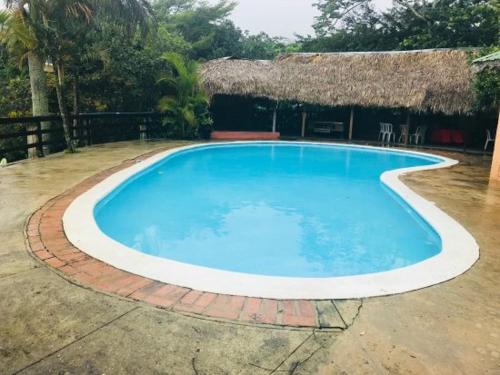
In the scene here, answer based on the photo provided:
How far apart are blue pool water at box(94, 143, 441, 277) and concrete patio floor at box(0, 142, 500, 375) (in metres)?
1.62

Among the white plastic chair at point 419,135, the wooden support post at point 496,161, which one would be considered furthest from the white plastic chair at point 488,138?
the wooden support post at point 496,161

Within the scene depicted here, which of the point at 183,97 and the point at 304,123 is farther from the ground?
the point at 183,97

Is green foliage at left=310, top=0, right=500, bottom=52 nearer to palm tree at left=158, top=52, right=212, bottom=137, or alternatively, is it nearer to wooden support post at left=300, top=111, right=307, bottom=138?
wooden support post at left=300, top=111, right=307, bottom=138

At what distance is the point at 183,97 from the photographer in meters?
13.5

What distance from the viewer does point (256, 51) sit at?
2630 centimetres

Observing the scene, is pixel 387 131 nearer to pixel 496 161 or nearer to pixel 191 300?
pixel 496 161

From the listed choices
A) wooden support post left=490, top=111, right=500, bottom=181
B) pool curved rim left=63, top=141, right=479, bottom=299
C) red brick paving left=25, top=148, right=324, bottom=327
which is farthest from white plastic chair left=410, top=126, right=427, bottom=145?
red brick paving left=25, top=148, right=324, bottom=327

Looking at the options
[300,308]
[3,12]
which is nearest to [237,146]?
[3,12]

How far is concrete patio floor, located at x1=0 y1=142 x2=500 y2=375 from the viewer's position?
2031 mm

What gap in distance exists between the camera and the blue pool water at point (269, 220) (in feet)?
15.1

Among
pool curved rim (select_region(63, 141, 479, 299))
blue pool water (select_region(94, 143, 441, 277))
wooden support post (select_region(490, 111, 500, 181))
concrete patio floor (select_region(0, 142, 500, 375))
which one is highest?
wooden support post (select_region(490, 111, 500, 181))

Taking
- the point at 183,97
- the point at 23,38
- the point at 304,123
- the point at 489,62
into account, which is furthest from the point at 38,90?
the point at 489,62

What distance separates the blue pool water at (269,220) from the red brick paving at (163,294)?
131 centimetres

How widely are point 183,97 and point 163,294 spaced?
38.1ft
